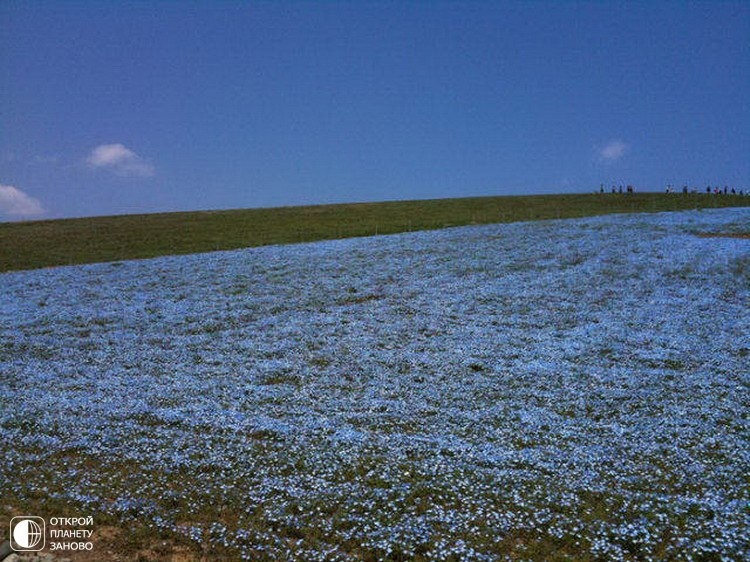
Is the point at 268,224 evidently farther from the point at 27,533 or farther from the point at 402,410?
the point at 27,533

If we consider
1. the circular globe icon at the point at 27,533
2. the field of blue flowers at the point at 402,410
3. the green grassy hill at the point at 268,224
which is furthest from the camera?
the green grassy hill at the point at 268,224

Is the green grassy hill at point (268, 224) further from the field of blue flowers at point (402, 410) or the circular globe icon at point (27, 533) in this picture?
the circular globe icon at point (27, 533)

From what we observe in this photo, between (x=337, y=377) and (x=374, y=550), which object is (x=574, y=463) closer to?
(x=374, y=550)

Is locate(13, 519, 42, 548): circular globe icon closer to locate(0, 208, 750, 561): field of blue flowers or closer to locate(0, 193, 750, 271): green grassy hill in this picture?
locate(0, 208, 750, 561): field of blue flowers

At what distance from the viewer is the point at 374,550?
9750 mm

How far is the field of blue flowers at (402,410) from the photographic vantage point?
415 inches

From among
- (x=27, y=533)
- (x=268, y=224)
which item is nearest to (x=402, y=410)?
(x=27, y=533)

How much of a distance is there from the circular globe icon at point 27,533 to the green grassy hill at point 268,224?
40880mm

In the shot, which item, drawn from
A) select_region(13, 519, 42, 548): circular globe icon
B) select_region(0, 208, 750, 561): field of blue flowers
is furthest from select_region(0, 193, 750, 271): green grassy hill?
select_region(13, 519, 42, 548): circular globe icon

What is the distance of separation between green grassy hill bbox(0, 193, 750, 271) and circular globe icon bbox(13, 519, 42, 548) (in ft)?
134

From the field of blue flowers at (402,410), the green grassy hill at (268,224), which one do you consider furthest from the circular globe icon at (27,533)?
the green grassy hill at (268,224)

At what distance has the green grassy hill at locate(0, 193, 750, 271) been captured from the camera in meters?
53.6

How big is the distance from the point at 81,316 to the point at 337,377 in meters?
15.7

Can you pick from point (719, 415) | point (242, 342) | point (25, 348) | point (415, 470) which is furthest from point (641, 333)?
point (25, 348)
